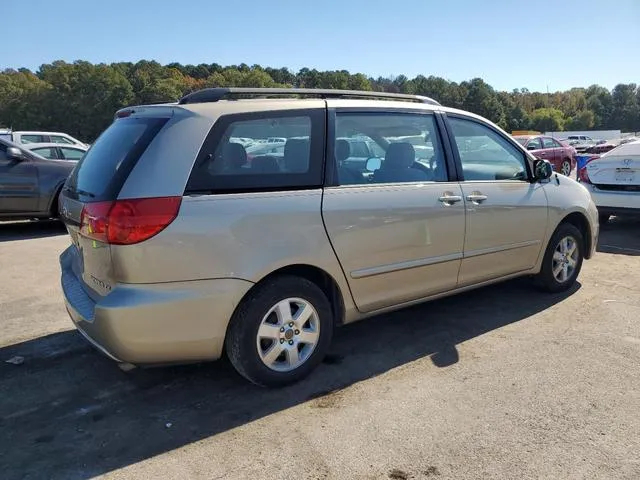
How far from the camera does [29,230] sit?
31.0 feet

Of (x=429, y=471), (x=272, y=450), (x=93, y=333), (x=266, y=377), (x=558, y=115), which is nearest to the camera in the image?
(x=429, y=471)

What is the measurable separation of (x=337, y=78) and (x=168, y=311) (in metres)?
110

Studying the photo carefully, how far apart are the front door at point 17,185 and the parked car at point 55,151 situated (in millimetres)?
764

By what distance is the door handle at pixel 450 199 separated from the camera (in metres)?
4.02

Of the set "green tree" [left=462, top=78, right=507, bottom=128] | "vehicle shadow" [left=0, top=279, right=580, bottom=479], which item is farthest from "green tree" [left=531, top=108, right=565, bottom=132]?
"vehicle shadow" [left=0, top=279, right=580, bottom=479]

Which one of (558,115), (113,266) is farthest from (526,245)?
(558,115)

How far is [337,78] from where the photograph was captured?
10825 centimetres

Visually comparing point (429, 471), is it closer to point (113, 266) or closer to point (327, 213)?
point (327, 213)

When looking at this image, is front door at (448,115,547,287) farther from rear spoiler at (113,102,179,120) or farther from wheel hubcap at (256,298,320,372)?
rear spoiler at (113,102,179,120)

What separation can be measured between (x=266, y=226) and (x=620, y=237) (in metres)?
6.97

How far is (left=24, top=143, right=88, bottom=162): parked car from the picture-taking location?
9.85 meters

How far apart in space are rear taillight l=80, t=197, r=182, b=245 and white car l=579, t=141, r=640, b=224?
23.3 feet

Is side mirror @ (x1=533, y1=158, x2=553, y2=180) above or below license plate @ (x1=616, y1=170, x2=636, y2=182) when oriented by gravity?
above

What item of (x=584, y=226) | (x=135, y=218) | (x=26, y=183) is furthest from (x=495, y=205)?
(x=26, y=183)
